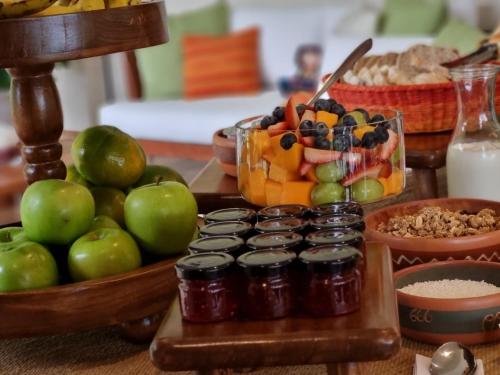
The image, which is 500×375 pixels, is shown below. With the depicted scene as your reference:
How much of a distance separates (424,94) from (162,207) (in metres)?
0.70

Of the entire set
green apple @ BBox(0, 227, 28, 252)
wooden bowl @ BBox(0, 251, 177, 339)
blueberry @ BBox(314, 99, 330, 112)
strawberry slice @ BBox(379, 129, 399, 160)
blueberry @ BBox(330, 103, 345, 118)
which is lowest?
wooden bowl @ BBox(0, 251, 177, 339)

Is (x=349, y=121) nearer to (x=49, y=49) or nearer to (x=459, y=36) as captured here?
(x=49, y=49)

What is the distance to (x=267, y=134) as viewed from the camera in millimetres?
1228

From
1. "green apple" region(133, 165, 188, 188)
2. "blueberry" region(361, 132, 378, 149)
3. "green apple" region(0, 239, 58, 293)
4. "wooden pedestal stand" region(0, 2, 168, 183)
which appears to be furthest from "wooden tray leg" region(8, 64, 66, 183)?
"blueberry" region(361, 132, 378, 149)

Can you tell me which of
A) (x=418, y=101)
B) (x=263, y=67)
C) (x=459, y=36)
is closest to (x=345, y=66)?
(x=418, y=101)

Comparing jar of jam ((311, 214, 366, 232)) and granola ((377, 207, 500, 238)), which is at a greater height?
jar of jam ((311, 214, 366, 232))

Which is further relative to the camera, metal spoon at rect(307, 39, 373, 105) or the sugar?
metal spoon at rect(307, 39, 373, 105)

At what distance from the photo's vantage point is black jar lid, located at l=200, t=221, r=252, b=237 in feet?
2.77

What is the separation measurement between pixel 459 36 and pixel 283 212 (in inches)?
119

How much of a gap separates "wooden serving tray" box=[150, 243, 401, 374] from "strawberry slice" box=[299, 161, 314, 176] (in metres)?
0.45

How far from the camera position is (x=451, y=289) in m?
0.99

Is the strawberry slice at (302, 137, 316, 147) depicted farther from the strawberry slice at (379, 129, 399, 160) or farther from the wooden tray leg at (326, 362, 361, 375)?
the wooden tray leg at (326, 362, 361, 375)

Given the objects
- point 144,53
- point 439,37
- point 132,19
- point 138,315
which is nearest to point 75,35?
point 132,19

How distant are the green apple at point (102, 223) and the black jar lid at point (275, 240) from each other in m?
0.31
